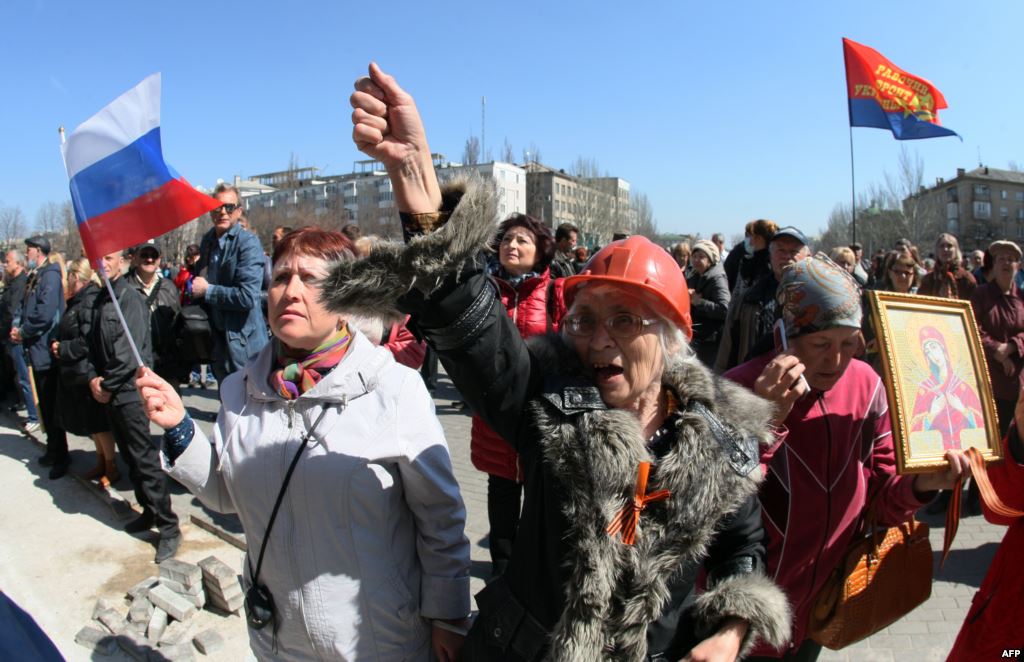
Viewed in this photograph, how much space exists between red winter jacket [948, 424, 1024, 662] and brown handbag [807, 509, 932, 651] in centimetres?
21

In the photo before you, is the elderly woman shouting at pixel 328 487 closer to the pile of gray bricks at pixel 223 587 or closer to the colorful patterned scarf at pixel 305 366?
the colorful patterned scarf at pixel 305 366

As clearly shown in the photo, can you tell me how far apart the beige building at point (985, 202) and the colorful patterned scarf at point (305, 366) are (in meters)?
95.3

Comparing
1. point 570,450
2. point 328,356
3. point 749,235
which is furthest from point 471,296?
point 749,235

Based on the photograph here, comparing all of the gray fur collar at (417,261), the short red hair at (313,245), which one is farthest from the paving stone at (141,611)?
the gray fur collar at (417,261)

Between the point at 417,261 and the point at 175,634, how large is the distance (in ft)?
10.7

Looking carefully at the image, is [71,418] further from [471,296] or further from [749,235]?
[749,235]

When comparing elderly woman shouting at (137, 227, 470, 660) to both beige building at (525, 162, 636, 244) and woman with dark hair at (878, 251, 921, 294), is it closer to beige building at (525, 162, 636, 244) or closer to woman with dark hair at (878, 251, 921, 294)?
woman with dark hair at (878, 251, 921, 294)

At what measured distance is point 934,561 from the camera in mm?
4320

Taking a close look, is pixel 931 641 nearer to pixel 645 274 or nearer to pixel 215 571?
pixel 645 274

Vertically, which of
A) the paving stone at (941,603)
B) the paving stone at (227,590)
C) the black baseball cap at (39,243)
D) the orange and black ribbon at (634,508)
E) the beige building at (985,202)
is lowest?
the paving stone at (941,603)

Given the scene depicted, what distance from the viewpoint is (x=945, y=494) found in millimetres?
5297

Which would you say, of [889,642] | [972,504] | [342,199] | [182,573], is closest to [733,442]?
[889,642]

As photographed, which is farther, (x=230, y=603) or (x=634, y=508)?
(x=230, y=603)

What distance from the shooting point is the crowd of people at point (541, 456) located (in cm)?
137
